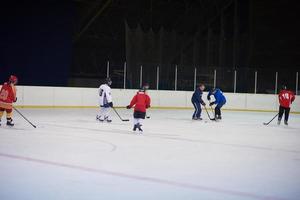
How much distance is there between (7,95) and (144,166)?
5.83m

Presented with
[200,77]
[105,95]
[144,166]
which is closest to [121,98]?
[200,77]

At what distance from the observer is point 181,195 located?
4637 mm

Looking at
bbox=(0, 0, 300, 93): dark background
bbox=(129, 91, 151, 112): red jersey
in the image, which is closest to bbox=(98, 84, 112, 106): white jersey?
bbox=(129, 91, 151, 112): red jersey

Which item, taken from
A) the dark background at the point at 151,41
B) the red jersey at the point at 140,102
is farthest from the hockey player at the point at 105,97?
the dark background at the point at 151,41

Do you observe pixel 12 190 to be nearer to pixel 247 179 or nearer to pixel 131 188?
pixel 131 188

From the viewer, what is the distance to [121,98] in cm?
2098

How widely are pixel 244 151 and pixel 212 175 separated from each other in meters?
2.53

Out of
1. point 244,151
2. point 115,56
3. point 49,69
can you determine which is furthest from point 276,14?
point 244,151

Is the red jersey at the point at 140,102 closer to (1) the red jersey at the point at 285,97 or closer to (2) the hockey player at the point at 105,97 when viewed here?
(2) the hockey player at the point at 105,97

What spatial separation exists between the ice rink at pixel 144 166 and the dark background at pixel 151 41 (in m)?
12.1

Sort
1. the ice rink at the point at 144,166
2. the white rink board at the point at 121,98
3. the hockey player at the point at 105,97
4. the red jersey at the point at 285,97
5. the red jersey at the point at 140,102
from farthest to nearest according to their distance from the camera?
the white rink board at the point at 121,98 < the red jersey at the point at 285,97 < the hockey player at the point at 105,97 < the red jersey at the point at 140,102 < the ice rink at the point at 144,166

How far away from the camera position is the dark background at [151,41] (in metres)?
22.2

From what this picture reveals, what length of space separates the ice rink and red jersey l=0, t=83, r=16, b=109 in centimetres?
87

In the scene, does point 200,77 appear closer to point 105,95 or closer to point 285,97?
point 285,97
